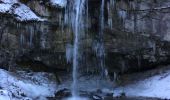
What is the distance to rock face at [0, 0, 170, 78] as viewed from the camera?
73.6 ft

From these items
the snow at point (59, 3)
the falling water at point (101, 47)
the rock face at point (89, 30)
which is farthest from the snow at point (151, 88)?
the snow at point (59, 3)

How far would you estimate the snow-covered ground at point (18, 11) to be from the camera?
22312 millimetres

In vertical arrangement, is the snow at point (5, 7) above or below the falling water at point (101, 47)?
above

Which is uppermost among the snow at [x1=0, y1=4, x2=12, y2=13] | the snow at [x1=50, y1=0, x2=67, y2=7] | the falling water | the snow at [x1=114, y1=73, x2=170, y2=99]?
the snow at [x1=50, y1=0, x2=67, y2=7]

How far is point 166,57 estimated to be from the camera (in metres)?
22.9

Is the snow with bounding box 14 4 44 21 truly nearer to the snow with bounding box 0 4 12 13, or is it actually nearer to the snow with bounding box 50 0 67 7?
the snow with bounding box 0 4 12 13

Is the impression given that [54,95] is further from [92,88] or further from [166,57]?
[166,57]

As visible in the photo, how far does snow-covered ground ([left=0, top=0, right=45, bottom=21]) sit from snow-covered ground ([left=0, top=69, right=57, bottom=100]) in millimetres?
2617

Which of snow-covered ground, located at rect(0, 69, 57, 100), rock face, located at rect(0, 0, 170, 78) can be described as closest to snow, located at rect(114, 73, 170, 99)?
rock face, located at rect(0, 0, 170, 78)

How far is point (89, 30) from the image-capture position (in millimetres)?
22859

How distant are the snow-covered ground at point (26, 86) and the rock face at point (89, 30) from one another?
923mm

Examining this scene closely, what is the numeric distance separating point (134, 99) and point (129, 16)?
4.09 meters

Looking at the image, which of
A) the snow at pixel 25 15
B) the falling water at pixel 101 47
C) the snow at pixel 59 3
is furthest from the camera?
the falling water at pixel 101 47

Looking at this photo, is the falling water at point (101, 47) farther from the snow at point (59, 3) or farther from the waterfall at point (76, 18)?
the snow at point (59, 3)
